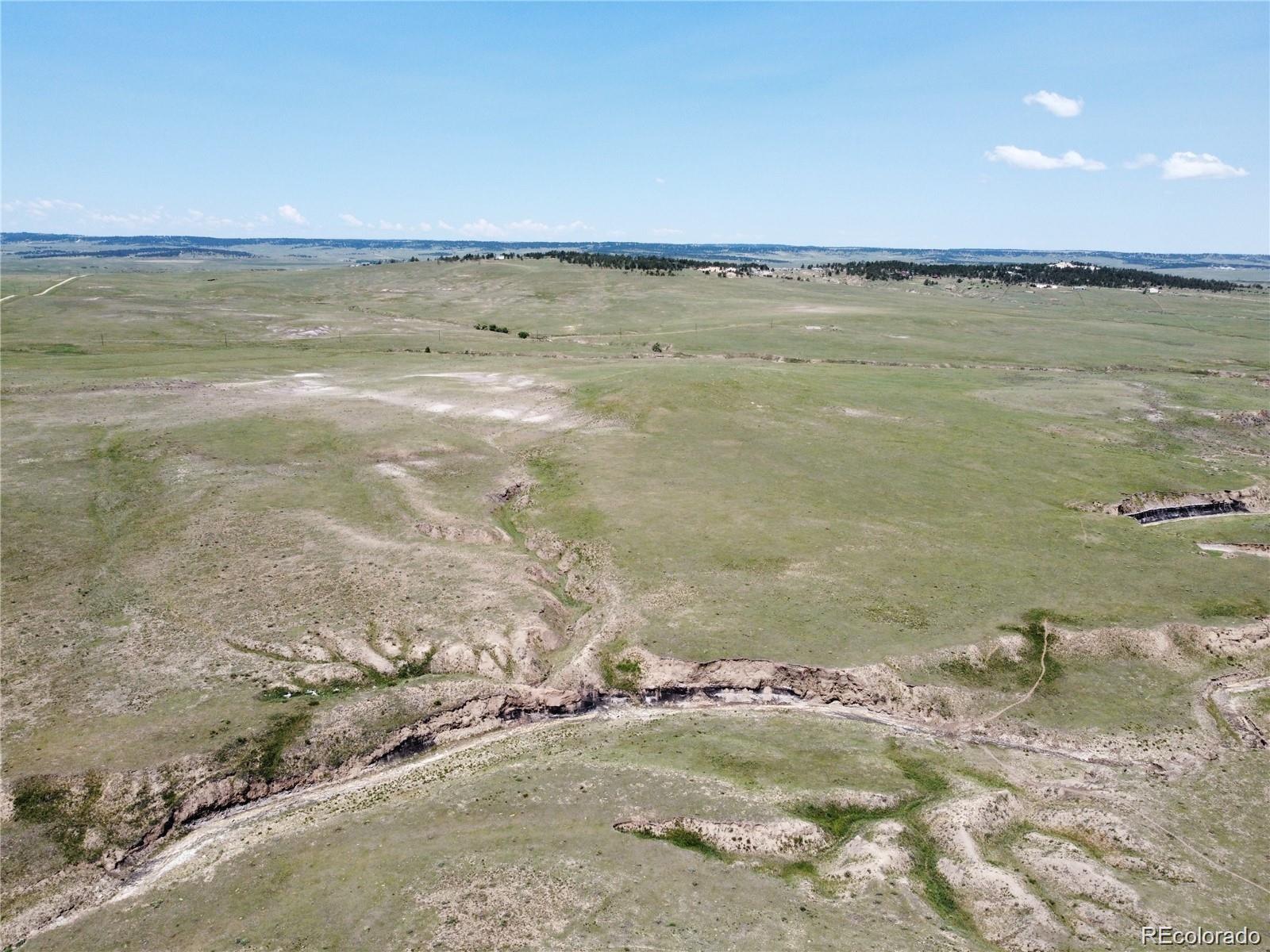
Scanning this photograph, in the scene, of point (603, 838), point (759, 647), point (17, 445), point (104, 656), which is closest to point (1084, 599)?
point (759, 647)

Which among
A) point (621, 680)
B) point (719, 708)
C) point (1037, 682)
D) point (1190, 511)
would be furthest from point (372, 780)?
point (1190, 511)

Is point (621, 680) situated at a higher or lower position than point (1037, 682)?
lower

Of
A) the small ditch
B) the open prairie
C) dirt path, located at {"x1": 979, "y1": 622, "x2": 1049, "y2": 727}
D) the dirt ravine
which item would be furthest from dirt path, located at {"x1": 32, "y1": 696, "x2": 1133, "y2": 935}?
the small ditch

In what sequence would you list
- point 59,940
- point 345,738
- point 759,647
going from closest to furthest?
point 59,940, point 345,738, point 759,647

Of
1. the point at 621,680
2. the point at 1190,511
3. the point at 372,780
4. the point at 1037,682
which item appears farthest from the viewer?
the point at 1190,511

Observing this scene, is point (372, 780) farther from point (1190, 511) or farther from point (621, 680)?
point (1190, 511)

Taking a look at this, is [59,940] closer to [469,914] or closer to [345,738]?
[345,738]

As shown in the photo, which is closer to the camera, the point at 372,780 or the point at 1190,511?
the point at 372,780

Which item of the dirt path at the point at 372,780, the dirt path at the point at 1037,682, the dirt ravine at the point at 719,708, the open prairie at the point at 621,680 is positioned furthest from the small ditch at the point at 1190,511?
the dirt path at the point at 372,780
